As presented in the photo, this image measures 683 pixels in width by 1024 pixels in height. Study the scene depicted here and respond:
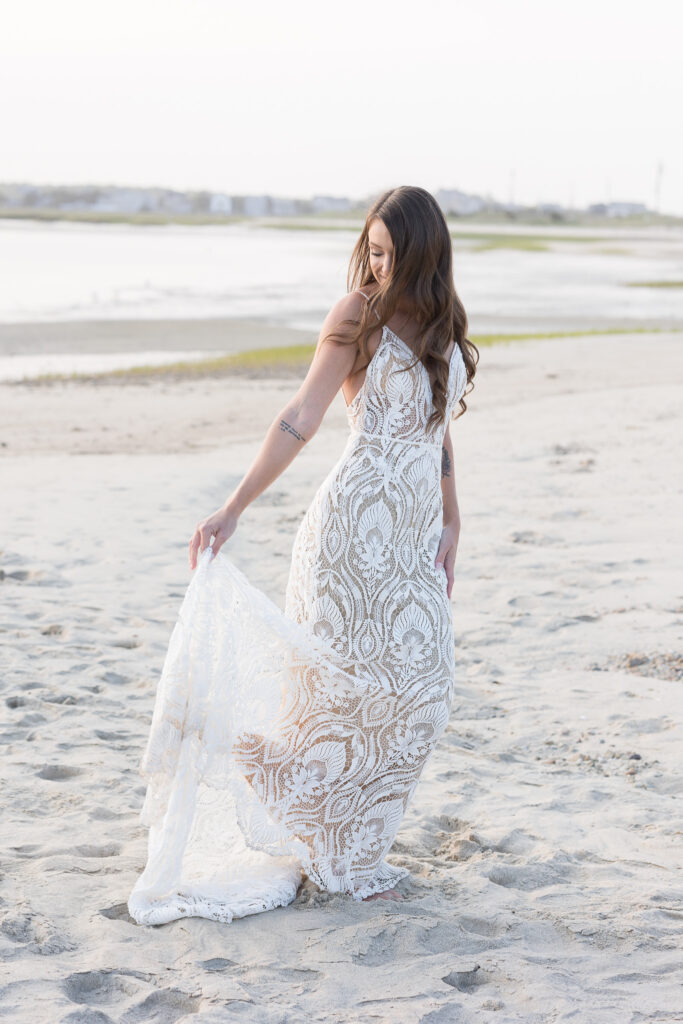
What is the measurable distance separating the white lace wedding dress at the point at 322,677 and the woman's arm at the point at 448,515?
16 centimetres

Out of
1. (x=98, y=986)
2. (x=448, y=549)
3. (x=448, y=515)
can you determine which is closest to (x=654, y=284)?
(x=448, y=515)

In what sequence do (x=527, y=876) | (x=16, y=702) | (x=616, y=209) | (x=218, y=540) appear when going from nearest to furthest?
(x=218, y=540), (x=527, y=876), (x=16, y=702), (x=616, y=209)

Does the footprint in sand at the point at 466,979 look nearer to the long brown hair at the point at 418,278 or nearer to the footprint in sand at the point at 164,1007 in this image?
the footprint in sand at the point at 164,1007

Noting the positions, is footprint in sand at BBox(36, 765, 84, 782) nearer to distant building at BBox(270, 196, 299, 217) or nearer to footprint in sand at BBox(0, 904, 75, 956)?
footprint in sand at BBox(0, 904, 75, 956)

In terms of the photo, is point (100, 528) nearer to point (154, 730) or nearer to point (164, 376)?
point (154, 730)

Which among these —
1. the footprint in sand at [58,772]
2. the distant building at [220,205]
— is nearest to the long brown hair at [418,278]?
the footprint in sand at [58,772]

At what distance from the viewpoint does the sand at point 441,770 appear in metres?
2.80

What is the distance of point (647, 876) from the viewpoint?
3488 mm

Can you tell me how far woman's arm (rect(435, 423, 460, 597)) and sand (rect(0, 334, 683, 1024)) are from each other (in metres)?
0.97

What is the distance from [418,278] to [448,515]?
2.54 feet

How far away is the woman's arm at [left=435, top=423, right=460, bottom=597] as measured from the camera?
3361 millimetres

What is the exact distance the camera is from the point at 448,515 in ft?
11.3

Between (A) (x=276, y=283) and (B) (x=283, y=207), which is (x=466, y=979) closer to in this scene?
(A) (x=276, y=283)

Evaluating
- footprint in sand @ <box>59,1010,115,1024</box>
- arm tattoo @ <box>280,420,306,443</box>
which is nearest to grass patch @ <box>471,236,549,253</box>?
arm tattoo @ <box>280,420,306,443</box>
